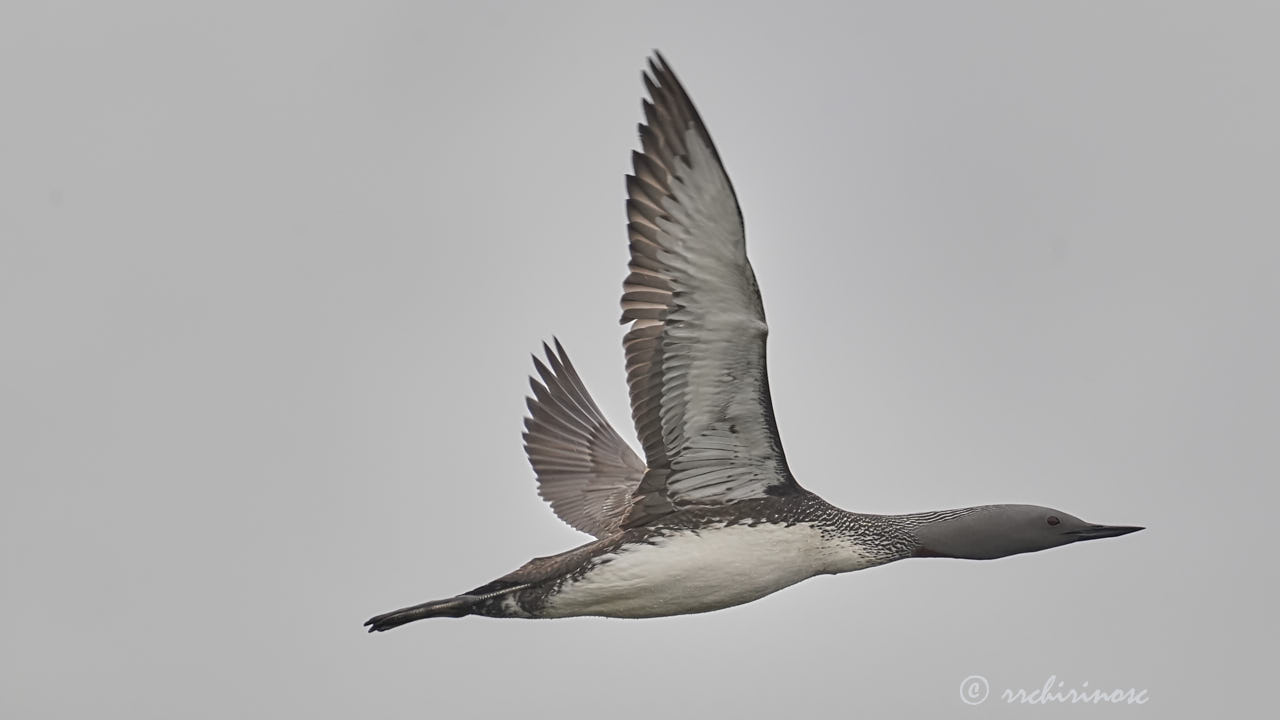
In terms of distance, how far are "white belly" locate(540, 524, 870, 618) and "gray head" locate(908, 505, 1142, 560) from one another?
77 cm

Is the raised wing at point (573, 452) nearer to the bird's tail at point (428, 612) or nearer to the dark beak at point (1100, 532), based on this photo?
the bird's tail at point (428, 612)

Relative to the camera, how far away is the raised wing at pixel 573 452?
18031 millimetres


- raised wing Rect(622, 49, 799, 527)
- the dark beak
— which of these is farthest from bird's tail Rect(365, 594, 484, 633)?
the dark beak

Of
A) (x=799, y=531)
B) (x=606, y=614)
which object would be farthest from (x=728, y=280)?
(x=606, y=614)

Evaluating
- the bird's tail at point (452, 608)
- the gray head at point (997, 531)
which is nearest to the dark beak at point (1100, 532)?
the gray head at point (997, 531)

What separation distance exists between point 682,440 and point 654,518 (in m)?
0.84

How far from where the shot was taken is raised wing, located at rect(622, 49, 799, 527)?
39.7 feet

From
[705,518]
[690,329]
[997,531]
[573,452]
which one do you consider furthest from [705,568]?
[573,452]

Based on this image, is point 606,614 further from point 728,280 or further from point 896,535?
point 728,280

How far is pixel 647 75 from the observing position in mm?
11773

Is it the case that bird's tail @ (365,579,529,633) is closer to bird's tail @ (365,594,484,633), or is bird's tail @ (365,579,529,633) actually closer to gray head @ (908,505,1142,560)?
bird's tail @ (365,594,484,633)

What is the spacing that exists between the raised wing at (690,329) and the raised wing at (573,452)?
3.77 metres

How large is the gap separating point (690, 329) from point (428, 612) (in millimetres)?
3378

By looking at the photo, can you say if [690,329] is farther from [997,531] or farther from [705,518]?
[997,531]
